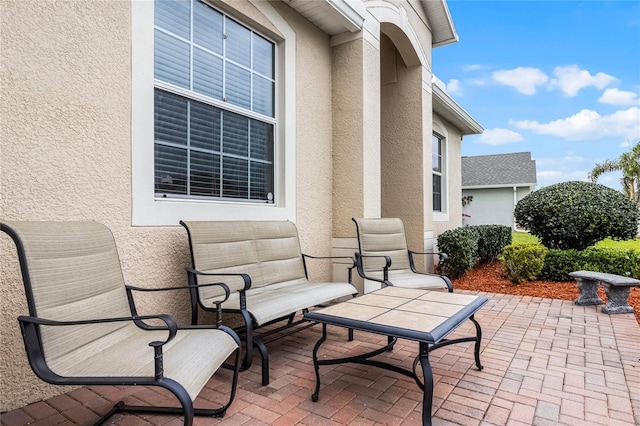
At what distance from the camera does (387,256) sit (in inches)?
170

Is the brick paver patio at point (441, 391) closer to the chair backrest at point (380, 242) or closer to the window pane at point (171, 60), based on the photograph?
the chair backrest at point (380, 242)

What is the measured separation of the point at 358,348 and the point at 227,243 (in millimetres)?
1531

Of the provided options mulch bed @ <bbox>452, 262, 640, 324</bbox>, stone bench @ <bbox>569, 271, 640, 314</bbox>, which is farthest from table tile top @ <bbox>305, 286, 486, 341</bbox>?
mulch bed @ <bbox>452, 262, 640, 324</bbox>

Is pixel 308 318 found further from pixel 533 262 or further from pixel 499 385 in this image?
pixel 533 262

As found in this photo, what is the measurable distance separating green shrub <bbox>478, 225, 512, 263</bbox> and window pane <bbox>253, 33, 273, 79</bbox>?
17.6 ft

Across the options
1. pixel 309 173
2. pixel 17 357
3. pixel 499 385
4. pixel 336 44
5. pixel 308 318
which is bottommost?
pixel 499 385

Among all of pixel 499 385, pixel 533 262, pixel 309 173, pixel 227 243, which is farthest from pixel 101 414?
pixel 533 262

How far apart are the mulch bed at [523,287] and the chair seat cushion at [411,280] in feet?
6.47

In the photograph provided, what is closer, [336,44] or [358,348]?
[358,348]

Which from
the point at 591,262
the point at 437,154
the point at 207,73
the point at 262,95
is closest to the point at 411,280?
the point at 262,95

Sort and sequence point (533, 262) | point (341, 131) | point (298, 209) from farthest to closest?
point (533, 262) < point (341, 131) < point (298, 209)

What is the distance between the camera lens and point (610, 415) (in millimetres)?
2182

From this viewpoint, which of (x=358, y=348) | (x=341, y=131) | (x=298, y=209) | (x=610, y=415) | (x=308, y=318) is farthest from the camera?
(x=341, y=131)

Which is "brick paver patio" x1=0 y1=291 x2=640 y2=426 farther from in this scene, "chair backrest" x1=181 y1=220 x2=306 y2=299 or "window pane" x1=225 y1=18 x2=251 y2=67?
"window pane" x1=225 y1=18 x2=251 y2=67
